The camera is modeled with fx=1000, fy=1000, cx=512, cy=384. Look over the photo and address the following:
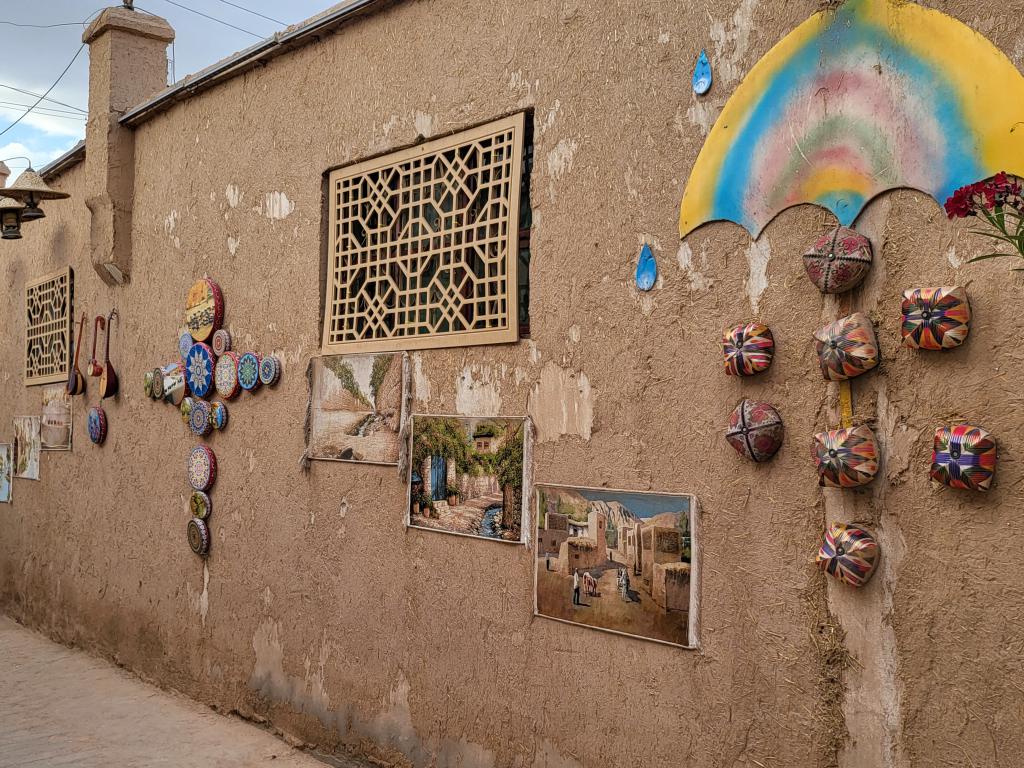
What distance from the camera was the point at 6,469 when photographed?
7.79 metres

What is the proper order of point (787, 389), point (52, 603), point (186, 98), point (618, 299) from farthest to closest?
point (52, 603) < point (186, 98) < point (618, 299) < point (787, 389)

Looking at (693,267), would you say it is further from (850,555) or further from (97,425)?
(97,425)

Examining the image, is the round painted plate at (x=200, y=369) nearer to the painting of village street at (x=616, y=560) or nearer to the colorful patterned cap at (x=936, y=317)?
the painting of village street at (x=616, y=560)

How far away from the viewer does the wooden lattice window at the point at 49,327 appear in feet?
22.4

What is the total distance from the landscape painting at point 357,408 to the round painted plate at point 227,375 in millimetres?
699

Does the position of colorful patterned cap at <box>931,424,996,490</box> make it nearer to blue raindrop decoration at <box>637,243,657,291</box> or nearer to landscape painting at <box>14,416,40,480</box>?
blue raindrop decoration at <box>637,243,657,291</box>

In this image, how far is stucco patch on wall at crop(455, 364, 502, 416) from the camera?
365cm

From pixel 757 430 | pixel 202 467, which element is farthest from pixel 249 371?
pixel 757 430

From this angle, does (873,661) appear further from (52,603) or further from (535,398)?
(52,603)

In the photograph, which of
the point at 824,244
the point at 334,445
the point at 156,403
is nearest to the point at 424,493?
the point at 334,445

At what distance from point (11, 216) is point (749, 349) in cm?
573

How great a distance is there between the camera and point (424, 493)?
390 cm

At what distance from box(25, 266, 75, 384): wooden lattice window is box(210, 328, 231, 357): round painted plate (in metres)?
2.15

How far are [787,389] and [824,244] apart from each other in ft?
1.34
